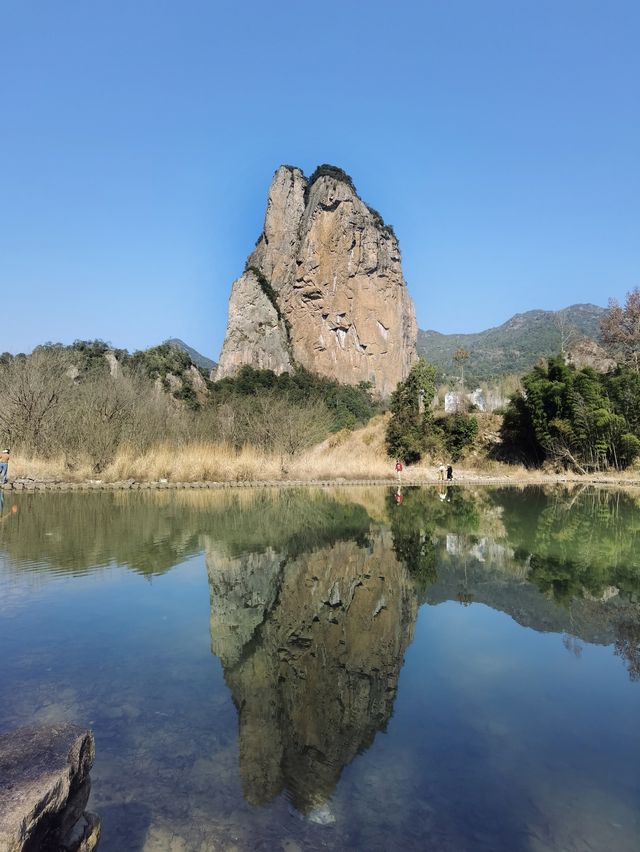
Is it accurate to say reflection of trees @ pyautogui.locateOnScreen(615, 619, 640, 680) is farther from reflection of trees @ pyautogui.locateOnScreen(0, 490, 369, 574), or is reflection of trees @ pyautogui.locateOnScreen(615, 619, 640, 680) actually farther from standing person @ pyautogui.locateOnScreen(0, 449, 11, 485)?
standing person @ pyautogui.locateOnScreen(0, 449, 11, 485)

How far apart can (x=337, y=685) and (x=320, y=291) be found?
71.2 m

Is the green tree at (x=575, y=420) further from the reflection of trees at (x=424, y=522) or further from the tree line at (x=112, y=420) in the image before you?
the tree line at (x=112, y=420)

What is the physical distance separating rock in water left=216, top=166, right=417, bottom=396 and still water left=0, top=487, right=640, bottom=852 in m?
61.8

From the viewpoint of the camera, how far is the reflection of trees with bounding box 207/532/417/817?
3.50m

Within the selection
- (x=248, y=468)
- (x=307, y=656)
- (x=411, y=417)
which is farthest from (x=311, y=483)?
(x=307, y=656)

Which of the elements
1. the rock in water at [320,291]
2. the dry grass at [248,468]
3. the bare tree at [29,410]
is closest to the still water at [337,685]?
the dry grass at [248,468]

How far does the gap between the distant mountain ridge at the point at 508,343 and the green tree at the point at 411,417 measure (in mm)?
38490

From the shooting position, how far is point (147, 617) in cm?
600

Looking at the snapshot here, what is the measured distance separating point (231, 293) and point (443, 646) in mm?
71254

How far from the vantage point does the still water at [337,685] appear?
2.96 metres

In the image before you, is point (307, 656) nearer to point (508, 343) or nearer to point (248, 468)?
point (248, 468)

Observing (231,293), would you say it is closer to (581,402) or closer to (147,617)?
(581,402)

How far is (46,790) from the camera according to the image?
2068 millimetres

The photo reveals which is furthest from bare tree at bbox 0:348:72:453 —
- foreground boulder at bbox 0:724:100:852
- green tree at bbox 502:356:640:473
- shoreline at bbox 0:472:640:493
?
foreground boulder at bbox 0:724:100:852
